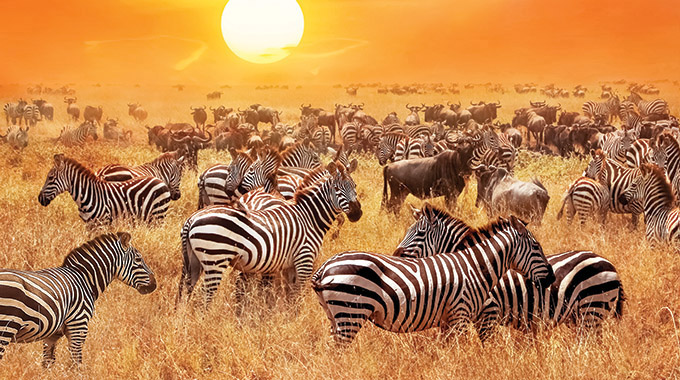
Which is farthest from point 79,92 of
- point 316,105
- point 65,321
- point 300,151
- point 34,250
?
point 65,321

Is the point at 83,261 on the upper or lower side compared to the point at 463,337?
upper

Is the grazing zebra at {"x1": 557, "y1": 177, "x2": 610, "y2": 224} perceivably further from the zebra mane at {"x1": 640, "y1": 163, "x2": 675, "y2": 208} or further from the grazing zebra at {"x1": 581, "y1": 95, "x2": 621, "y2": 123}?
the grazing zebra at {"x1": 581, "y1": 95, "x2": 621, "y2": 123}

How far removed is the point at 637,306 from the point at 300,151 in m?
7.76

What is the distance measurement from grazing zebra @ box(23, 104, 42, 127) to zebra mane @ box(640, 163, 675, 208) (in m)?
27.4

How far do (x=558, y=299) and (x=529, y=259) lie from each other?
1.52ft

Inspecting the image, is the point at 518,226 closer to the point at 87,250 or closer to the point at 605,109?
the point at 87,250

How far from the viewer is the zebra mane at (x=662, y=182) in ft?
31.2

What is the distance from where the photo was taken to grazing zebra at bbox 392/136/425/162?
59.0ft

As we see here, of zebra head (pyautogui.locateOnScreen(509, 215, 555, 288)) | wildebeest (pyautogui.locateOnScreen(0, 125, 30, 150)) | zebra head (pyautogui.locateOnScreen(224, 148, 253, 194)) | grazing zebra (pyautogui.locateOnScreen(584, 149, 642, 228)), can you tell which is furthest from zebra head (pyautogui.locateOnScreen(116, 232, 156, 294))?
wildebeest (pyautogui.locateOnScreen(0, 125, 30, 150))

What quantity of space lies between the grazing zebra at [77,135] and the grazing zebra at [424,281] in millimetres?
18872

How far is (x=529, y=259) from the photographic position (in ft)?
19.1

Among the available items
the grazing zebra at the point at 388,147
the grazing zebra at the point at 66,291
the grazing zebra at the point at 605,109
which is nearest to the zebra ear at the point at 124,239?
the grazing zebra at the point at 66,291

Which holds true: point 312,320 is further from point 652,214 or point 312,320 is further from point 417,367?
point 652,214

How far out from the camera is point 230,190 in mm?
10906
